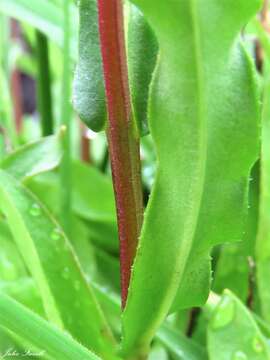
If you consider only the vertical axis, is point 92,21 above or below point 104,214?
above

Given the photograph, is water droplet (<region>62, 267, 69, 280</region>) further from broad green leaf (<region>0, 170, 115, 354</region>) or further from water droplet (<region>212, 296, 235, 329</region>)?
water droplet (<region>212, 296, 235, 329</region>)

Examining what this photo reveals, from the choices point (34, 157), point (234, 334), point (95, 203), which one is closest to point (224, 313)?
point (234, 334)

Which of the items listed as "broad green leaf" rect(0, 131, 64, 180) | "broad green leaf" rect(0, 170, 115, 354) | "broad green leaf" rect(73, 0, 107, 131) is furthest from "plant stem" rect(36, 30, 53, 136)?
"broad green leaf" rect(73, 0, 107, 131)

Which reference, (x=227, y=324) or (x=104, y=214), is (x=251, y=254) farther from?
(x=104, y=214)

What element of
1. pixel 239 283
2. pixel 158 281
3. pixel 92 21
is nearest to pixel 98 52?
pixel 92 21

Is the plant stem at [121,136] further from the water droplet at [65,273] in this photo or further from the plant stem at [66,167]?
the plant stem at [66,167]

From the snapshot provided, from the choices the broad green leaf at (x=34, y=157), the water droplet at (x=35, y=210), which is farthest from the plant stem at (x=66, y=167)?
the water droplet at (x=35, y=210)

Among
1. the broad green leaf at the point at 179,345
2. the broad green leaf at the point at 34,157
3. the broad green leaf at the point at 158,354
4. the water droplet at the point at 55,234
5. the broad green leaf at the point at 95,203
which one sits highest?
the broad green leaf at the point at 34,157
